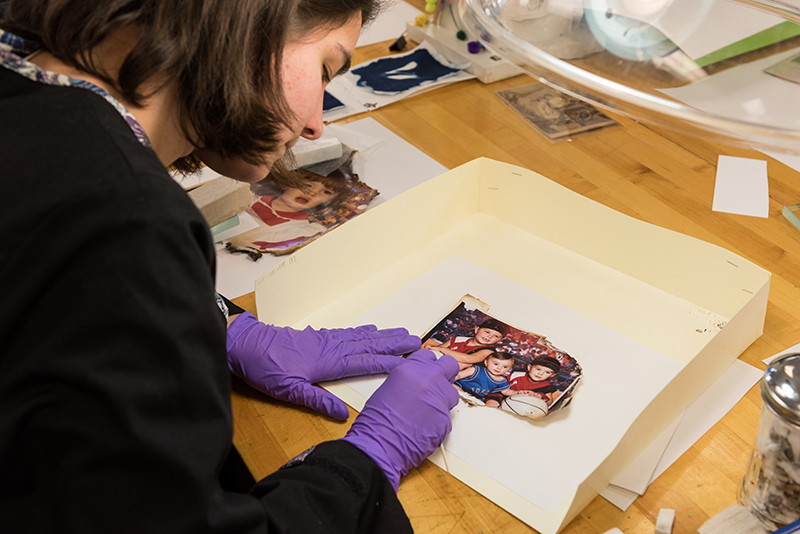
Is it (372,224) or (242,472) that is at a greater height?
(372,224)

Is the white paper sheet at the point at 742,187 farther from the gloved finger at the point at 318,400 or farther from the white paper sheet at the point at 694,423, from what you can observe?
the gloved finger at the point at 318,400

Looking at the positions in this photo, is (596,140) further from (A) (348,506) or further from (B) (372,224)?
(A) (348,506)

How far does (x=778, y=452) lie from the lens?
0.56m

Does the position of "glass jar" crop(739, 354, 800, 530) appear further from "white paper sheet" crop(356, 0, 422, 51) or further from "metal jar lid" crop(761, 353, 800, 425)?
"white paper sheet" crop(356, 0, 422, 51)

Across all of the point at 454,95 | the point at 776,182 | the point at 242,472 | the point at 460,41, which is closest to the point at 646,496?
the point at 242,472

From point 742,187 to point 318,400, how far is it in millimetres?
906

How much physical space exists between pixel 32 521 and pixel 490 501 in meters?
0.45

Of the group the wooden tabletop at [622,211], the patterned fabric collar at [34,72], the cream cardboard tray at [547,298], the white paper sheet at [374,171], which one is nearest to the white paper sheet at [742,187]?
the wooden tabletop at [622,211]

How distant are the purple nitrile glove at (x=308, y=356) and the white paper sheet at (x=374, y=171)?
140 mm

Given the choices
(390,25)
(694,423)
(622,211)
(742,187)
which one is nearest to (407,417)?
(694,423)

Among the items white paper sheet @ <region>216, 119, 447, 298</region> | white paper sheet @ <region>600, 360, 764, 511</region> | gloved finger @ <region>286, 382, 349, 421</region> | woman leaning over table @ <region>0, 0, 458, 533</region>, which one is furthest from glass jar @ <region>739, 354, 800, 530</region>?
white paper sheet @ <region>216, 119, 447, 298</region>

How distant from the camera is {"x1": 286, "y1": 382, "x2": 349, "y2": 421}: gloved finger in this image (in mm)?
772

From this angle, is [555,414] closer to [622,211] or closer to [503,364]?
[503,364]

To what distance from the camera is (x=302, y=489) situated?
0.61m
